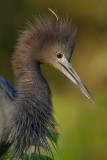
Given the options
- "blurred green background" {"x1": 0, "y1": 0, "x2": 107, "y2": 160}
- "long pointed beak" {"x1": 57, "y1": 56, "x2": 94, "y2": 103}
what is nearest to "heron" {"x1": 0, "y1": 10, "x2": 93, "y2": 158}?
"long pointed beak" {"x1": 57, "y1": 56, "x2": 94, "y2": 103}

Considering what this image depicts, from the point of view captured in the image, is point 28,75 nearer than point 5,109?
No

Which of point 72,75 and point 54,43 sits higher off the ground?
point 54,43

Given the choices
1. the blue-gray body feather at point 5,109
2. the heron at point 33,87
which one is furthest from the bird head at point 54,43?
the blue-gray body feather at point 5,109

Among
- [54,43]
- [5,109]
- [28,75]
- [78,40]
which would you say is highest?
[78,40]

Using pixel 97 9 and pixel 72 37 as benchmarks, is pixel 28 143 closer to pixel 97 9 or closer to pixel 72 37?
pixel 72 37

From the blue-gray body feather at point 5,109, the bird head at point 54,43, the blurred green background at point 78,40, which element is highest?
the blurred green background at point 78,40

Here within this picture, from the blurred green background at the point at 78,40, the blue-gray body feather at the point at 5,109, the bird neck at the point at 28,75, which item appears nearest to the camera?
the blue-gray body feather at the point at 5,109

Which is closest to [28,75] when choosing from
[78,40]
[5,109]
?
[5,109]

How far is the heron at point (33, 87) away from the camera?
341cm

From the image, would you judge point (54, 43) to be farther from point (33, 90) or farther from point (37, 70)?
point (33, 90)

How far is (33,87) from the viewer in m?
3.48

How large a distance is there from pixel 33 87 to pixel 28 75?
11 cm

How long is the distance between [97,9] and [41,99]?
649 cm

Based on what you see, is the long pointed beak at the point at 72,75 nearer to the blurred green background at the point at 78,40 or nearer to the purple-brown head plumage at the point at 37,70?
the purple-brown head plumage at the point at 37,70
